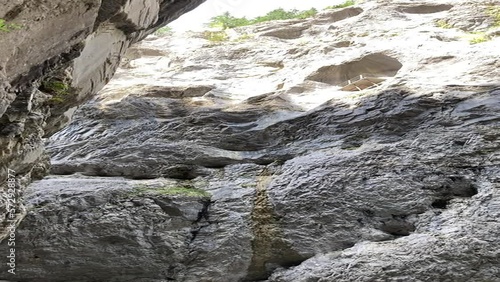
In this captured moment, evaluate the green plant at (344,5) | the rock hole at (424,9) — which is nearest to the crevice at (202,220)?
the rock hole at (424,9)

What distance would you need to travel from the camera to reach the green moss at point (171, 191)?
31.0ft

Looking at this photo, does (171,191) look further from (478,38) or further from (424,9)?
(424,9)

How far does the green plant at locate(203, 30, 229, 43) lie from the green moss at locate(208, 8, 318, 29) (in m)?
1.21

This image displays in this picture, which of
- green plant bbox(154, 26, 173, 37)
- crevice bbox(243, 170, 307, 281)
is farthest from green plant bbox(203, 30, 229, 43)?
crevice bbox(243, 170, 307, 281)

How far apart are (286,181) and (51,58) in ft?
15.2

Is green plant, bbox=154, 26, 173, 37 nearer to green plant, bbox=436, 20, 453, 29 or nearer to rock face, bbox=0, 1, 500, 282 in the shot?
rock face, bbox=0, 1, 500, 282

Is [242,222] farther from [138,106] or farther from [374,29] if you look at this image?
[374,29]

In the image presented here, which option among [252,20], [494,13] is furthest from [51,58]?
[252,20]

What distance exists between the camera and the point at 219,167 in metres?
10.6

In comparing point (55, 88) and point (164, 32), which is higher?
point (55, 88)

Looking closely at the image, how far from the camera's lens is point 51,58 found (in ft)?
20.8

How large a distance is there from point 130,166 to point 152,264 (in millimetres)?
2925

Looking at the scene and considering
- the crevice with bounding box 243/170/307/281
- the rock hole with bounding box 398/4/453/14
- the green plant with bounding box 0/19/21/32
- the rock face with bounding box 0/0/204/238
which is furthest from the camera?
the rock hole with bounding box 398/4/453/14

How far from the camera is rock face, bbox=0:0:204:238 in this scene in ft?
18.2
